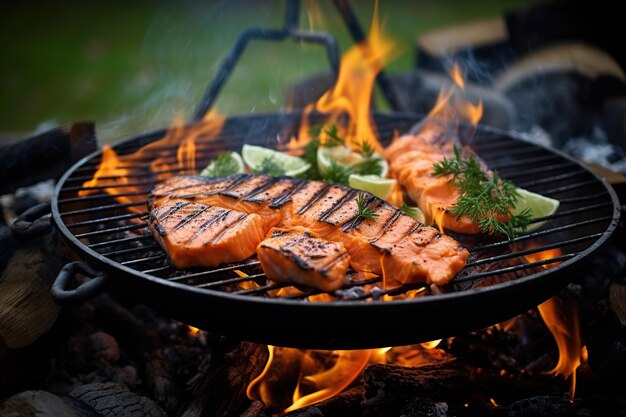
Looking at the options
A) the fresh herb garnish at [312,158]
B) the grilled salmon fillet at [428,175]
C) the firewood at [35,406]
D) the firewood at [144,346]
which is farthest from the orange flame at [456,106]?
the firewood at [35,406]

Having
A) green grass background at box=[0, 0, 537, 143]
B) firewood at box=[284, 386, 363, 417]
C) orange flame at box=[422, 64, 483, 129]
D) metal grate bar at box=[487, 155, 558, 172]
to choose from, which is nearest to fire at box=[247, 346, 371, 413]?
firewood at box=[284, 386, 363, 417]

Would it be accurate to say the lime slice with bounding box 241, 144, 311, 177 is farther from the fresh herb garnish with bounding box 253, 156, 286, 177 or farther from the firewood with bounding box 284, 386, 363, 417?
the firewood with bounding box 284, 386, 363, 417

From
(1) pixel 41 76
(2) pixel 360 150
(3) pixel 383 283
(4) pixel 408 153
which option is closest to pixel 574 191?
(4) pixel 408 153

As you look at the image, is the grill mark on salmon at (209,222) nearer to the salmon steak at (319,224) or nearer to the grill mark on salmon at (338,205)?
the salmon steak at (319,224)

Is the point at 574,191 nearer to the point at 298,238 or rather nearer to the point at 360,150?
the point at 360,150

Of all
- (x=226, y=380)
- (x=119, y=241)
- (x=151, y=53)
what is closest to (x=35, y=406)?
(x=119, y=241)
